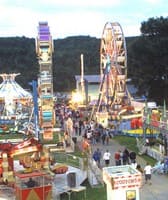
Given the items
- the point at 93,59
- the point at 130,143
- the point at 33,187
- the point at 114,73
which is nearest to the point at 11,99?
the point at 114,73

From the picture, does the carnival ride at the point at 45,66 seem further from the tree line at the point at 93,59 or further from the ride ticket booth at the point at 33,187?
the ride ticket booth at the point at 33,187

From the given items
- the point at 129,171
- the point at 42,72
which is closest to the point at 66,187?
the point at 129,171

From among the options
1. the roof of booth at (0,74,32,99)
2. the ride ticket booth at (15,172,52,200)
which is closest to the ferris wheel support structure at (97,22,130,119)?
the roof of booth at (0,74,32,99)

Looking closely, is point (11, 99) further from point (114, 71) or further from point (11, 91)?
point (114, 71)

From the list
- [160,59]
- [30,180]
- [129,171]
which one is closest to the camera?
[129,171]

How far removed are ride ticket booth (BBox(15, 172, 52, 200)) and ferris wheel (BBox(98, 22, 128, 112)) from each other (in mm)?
31917

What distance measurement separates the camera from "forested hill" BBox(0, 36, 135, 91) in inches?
4486

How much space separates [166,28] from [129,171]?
45551 mm

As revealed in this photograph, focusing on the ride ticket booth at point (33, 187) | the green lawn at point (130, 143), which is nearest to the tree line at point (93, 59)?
the green lawn at point (130, 143)

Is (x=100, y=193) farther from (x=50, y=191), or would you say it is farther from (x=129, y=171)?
(x=129, y=171)

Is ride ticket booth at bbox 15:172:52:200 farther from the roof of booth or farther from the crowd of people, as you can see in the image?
the roof of booth

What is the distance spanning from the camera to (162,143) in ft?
90.9

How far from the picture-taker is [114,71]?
50.7m

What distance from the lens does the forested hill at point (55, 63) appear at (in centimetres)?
11394
